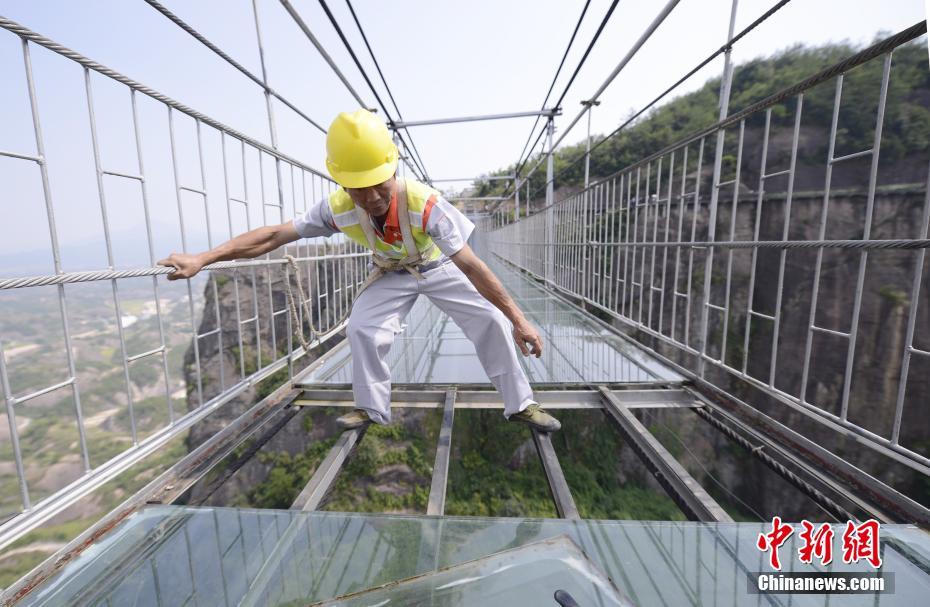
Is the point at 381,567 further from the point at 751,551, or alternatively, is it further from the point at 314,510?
the point at 751,551

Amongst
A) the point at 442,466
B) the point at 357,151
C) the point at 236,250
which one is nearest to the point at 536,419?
the point at 442,466

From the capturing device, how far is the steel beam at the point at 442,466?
1.65 m

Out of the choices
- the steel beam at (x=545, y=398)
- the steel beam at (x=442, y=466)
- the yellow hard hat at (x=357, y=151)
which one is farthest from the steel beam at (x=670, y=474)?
the yellow hard hat at (x=357, y=151)

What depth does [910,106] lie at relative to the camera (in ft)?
61.9

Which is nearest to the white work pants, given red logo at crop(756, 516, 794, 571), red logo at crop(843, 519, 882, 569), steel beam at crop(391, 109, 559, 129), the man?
the man

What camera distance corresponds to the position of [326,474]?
1.86 m

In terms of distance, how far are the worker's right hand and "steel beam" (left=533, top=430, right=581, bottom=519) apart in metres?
1.88

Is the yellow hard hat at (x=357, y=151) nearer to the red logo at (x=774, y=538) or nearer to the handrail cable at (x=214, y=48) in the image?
the handrail cable at (x=214, y=48)

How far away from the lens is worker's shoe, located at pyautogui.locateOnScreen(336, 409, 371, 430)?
2.25 metres

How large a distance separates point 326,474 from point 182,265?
3.79ft

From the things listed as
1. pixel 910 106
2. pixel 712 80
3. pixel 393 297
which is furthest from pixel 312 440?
pixel 712 80

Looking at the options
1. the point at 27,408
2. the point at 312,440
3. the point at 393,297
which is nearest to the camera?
the point at 27,408

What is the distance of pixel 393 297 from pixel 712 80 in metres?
38.7

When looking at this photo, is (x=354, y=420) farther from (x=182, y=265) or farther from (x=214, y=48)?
(x=214, y=48)
